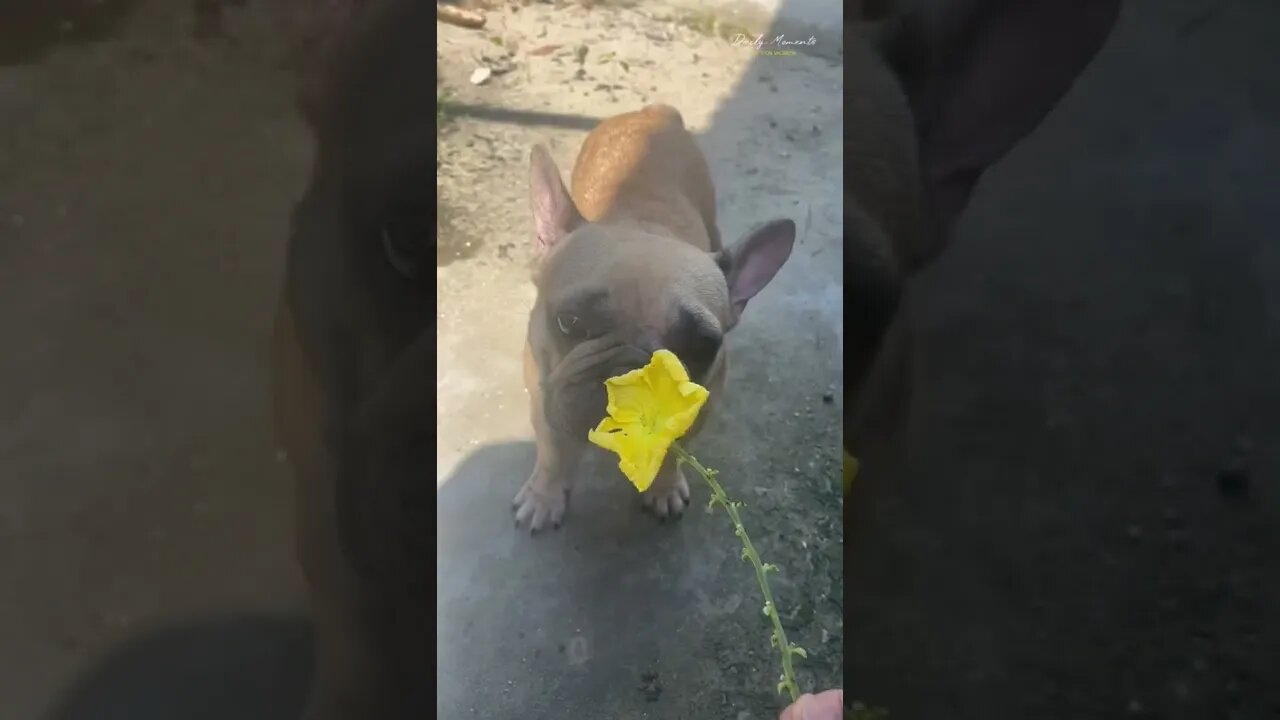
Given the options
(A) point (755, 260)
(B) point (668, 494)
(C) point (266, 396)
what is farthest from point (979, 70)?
(C) point (266, 396)

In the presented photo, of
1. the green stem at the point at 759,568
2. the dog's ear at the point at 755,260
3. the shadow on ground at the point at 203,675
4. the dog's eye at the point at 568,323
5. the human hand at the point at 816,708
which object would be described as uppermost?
the dog's ear at the point at 755,260

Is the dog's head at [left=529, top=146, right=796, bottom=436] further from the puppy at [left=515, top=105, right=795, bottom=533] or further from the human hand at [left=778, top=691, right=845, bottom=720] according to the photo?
the human hand at [left=778, top=691, right=845, bottom=720]

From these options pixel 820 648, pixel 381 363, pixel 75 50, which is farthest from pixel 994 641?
pixel 75 50

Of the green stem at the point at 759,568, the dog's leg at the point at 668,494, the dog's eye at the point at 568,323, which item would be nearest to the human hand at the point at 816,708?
the green stem at the point at 759,568

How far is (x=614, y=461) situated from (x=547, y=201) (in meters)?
0.14

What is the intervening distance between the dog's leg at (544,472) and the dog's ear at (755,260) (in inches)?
4.2

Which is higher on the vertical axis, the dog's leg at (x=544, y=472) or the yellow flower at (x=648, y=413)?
the yellow flower at (x=648, y=413)

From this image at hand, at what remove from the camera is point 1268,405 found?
0.51 meters

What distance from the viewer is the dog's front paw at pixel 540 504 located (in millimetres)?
485

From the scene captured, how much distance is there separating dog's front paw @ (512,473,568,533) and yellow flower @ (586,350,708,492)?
1.4 inches

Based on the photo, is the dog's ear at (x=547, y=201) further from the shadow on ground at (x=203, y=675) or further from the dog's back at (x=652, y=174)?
the shadow on ground at (x=203, y=675)

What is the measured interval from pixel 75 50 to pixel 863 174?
421 mm

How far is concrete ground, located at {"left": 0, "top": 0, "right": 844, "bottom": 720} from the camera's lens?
1.60ft

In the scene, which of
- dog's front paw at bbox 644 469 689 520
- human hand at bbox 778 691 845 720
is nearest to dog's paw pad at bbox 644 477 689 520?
dog's front paw at bbox 644 469 689 520
